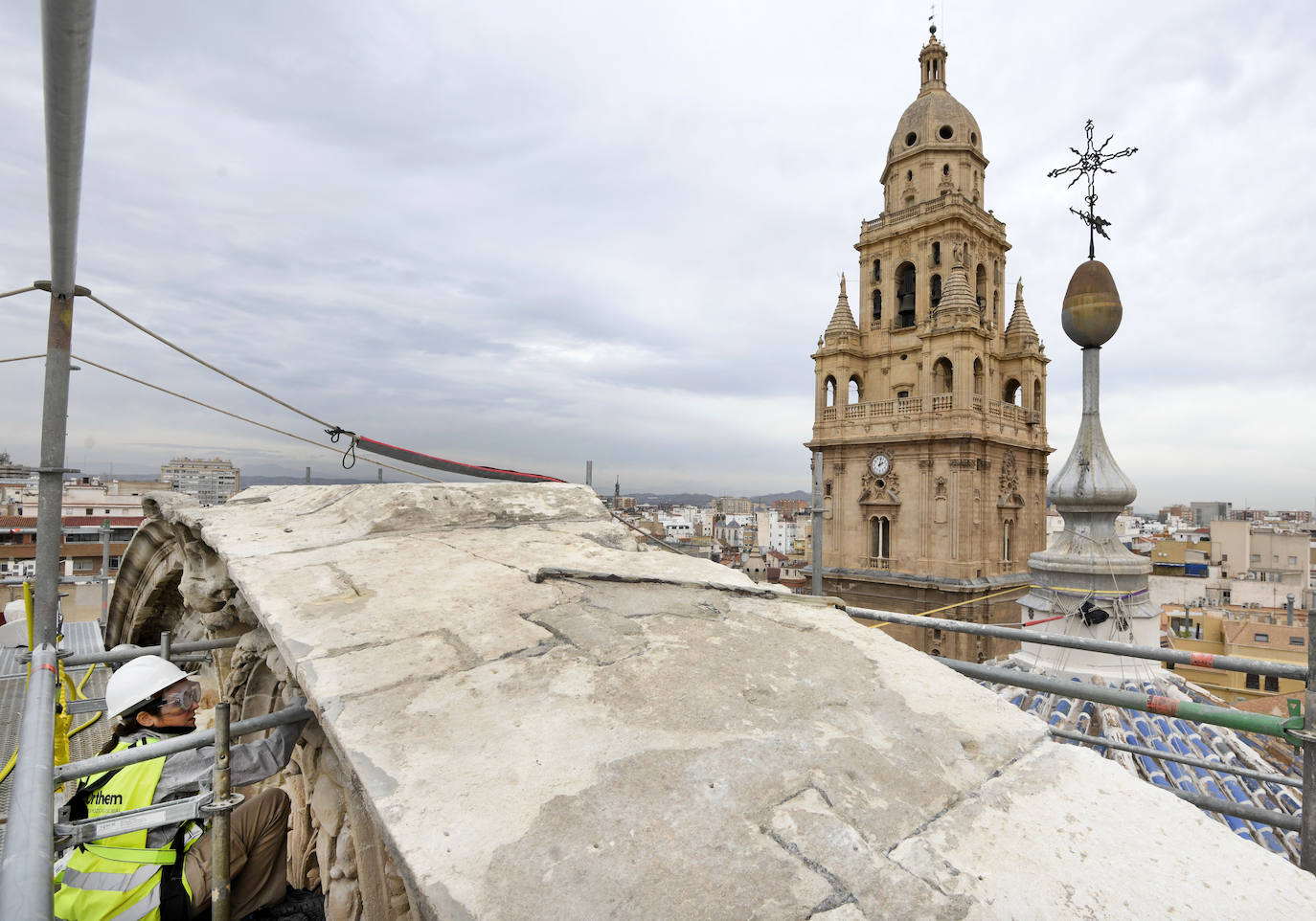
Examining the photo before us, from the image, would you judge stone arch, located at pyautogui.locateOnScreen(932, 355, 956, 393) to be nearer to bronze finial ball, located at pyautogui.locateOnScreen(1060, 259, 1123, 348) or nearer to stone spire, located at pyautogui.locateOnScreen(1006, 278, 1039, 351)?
stone spire, located at pyautogui.locateOnScreen(1006, 278, 1039, 351)

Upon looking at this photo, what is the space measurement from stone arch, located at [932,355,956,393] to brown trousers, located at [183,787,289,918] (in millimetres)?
21276

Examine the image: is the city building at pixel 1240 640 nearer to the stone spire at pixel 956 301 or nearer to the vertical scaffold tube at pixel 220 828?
the stone spire at pixel 956 301

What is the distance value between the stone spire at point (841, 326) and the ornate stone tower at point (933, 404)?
0.05 m

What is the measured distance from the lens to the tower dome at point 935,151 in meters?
22.3

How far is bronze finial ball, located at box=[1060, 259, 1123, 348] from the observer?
26.8ft

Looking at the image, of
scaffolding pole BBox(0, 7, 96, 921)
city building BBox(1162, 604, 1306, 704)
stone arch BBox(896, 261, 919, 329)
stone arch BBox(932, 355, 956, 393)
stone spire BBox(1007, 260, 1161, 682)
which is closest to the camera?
scaffolding pole BBox(0, 7, 96, 921)

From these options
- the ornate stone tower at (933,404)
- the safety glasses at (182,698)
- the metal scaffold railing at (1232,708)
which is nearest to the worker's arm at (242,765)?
the safety glasses at (182,698)

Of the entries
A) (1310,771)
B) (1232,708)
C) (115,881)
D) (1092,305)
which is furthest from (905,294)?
(115,881)

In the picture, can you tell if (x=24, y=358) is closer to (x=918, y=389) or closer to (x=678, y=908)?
(x=678, y=908)

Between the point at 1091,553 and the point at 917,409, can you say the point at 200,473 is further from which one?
the point at 1091,553

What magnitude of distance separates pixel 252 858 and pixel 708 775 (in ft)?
6.06

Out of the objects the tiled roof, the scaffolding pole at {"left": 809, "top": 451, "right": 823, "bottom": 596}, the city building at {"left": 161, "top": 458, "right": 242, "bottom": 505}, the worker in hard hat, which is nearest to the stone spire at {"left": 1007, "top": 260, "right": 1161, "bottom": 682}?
the tiled roof

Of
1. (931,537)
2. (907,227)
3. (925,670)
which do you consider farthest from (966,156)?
(925,670)

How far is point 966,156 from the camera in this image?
22.3 metres
